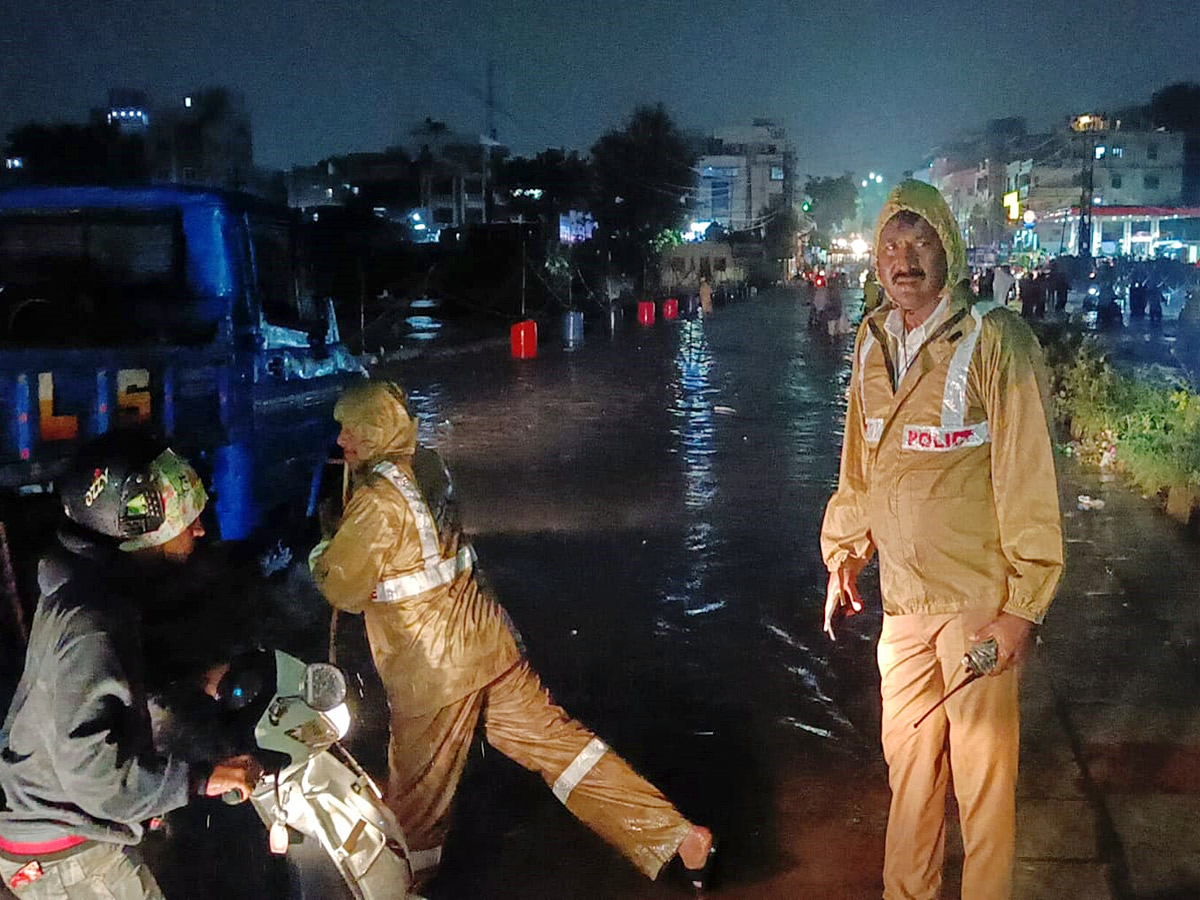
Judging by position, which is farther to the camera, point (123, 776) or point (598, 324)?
point (598, 324)

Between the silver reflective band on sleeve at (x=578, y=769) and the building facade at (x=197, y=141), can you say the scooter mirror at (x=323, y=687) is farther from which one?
the building facade at (x=197, y=141)

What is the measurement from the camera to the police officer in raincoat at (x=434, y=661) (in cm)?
361

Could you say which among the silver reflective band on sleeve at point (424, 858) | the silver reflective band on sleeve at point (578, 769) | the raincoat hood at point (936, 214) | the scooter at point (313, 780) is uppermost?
the raincoat hood at point (936, 214)

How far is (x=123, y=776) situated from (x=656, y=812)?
6.49 ft

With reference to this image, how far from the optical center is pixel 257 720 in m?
2.69

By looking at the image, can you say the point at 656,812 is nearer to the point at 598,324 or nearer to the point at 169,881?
the point at 169,881

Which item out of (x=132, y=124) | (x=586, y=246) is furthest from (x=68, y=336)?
(x=132, y=124)

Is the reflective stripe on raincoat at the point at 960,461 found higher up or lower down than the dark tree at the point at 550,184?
lower down

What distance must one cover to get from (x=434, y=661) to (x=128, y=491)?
1.39m

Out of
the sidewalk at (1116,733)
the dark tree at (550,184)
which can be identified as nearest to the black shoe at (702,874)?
the sidewalk at (1116,733)

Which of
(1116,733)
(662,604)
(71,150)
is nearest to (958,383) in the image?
(1116,733)

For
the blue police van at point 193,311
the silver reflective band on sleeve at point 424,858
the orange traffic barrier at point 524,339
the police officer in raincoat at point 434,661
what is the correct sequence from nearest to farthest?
1. the police officer in raincoat at point 434,661
2. the silver reflective band on sleeve at point 424,858
3. the blue police van at point 193,311
4. the orange traffic barrier at point 524,339

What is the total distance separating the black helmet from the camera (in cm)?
246

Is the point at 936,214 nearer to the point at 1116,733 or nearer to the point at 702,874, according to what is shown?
the point at 702,874
